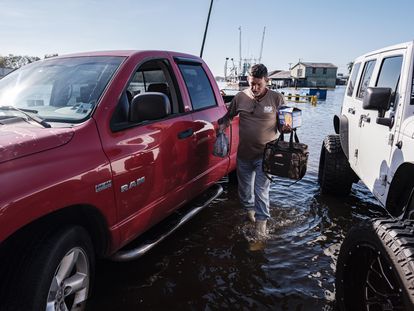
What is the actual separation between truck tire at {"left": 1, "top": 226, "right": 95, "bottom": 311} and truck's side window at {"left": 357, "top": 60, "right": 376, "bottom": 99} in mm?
3556

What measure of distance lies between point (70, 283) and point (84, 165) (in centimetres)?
73

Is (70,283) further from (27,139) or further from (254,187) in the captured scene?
(254,187)

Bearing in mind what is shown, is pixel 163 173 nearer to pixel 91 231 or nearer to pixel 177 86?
pixel 91 231

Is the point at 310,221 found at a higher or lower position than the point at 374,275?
lower

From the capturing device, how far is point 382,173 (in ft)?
10.6

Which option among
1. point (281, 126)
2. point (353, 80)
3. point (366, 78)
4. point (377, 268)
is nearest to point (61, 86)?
point (281, 126)

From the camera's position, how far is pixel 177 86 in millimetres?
3551

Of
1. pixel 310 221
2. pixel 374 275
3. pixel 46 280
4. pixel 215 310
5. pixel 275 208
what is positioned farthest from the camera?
pixel 275 208

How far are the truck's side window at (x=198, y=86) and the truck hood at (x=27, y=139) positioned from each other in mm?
1742

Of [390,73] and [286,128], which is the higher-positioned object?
[390,73]

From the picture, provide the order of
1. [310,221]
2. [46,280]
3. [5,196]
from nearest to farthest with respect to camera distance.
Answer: [5,196] → [46,280] → [310,221]

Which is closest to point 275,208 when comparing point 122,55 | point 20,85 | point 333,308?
point 333,308

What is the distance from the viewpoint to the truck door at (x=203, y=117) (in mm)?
3650

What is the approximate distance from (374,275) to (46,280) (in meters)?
1.96
